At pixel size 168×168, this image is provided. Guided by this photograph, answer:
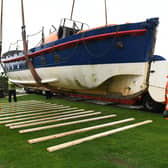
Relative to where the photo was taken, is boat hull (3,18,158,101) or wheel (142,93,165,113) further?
wheel (142,93,165,113)

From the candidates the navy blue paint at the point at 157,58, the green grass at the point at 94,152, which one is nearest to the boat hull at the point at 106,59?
the navy blue paint at the point at 157,58

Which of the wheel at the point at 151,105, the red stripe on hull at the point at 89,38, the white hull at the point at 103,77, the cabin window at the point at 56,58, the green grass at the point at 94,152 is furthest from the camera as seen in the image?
the cabin window at the point at 56,58

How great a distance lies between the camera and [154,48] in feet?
14.9

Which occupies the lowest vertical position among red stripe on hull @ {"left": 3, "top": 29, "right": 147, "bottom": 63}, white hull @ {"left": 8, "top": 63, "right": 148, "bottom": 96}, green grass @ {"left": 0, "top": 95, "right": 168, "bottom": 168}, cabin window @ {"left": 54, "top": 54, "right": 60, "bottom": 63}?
green grass @ {"left": 0, "top": 95, "right": 168, "bottom": 168}

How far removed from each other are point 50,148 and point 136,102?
11.7 feet

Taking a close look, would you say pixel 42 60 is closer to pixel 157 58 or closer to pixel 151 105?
pixel 157 58

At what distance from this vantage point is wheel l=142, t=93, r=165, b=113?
5.08m

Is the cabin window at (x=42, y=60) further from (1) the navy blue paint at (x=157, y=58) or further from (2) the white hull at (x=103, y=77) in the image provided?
(1) the navy blue paint at (x=157, y=58)

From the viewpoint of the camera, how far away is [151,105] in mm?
5184

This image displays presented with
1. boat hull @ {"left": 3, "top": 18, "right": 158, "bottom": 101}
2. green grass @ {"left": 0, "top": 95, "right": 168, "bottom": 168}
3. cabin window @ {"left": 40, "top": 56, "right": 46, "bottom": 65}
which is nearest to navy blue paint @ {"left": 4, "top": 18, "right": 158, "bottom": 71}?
boat hull @ {"left": 3, "top": 18, "right": 158, "bottom": 101}

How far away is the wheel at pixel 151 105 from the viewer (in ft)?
16.7

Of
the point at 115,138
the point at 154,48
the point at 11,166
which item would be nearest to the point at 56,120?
the point at 115,138

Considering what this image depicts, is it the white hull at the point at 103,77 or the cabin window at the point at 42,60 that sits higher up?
the cabin window at the point at 42,60

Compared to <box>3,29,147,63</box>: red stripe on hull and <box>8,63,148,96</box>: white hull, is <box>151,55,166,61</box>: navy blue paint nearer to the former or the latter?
<box>8,63,148,96</box>: white hull
